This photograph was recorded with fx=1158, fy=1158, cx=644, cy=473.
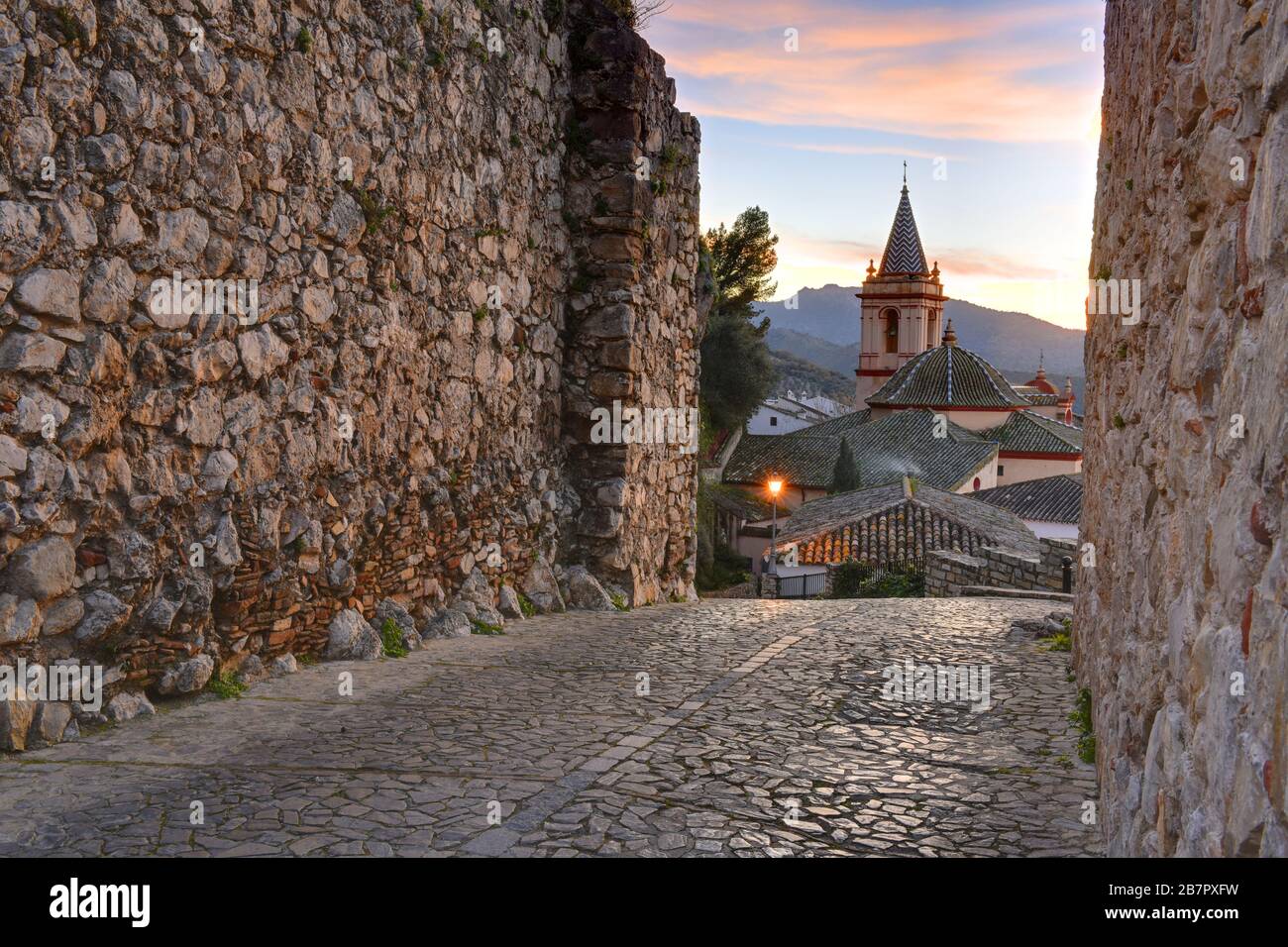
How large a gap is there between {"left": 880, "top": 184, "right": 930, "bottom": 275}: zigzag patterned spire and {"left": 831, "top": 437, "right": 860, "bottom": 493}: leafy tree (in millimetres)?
20552

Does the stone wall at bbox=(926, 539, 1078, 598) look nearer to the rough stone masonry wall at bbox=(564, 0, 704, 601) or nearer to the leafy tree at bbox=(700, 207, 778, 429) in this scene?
the rough stone masonry wall at bbox=(564, 0, 704, 601)

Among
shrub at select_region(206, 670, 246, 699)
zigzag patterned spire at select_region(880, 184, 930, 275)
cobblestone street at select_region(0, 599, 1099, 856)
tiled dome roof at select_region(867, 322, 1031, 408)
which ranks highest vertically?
zigzag patterned spire at select_region(880, 184, 930, 275)

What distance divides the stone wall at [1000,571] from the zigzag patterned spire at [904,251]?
4727 cm

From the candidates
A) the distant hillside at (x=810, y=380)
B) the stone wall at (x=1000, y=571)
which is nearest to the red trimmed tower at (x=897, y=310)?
the distant hillside at (x=810, y=380)

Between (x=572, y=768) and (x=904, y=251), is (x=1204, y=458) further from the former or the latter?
(x=904, y=251)

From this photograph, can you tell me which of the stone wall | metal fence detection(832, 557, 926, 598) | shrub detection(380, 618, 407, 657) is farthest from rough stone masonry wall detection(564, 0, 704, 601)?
metal fence detection(832, 557, 926, 598)

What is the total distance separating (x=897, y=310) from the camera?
203 ft

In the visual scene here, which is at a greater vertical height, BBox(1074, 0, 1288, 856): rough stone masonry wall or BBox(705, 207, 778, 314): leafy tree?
BBox(705, 207, 778, 314): leafy tree

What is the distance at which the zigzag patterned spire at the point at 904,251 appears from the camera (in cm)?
6184

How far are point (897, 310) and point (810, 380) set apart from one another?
40835mm

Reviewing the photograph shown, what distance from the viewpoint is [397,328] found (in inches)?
277

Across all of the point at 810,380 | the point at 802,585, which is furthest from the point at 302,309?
the point at 810,380

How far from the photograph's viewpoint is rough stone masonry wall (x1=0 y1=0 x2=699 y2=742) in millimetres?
4566

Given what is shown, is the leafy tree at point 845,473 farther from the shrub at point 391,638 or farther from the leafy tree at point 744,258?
the shrub at point 391,638
